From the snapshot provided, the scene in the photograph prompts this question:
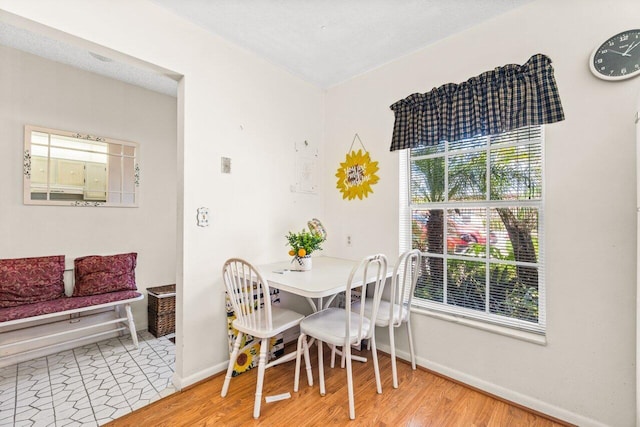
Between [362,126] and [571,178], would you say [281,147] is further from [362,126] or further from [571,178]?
[571,178]

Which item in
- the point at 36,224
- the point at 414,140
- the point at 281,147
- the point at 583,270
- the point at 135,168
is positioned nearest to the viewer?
the point at 583,270

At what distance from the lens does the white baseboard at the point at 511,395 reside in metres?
1.61

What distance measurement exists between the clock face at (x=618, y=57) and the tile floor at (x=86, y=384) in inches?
128

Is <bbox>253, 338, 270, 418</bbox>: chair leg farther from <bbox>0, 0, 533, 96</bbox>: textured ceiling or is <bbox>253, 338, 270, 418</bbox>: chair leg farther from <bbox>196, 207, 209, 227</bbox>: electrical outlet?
<bbox>0, 0, 533, 96</bbox>: textured ceiling

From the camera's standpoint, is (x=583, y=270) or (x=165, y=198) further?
(x=165, y=198)

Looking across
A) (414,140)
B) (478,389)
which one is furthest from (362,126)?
(478,389)

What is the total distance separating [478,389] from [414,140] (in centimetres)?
182

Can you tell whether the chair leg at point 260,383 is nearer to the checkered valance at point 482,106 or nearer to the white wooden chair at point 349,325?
the white wooden chair at point 349,325

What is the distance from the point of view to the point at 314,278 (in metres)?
1.97

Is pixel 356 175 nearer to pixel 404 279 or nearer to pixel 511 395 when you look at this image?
pixel 404 279

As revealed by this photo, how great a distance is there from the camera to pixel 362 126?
8.81ft

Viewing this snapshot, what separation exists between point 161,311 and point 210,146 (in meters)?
1.76

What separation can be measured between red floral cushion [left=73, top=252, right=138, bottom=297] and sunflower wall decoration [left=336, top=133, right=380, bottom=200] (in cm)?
220

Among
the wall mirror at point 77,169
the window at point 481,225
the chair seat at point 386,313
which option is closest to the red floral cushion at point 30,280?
the wall mirror at point 77,169
